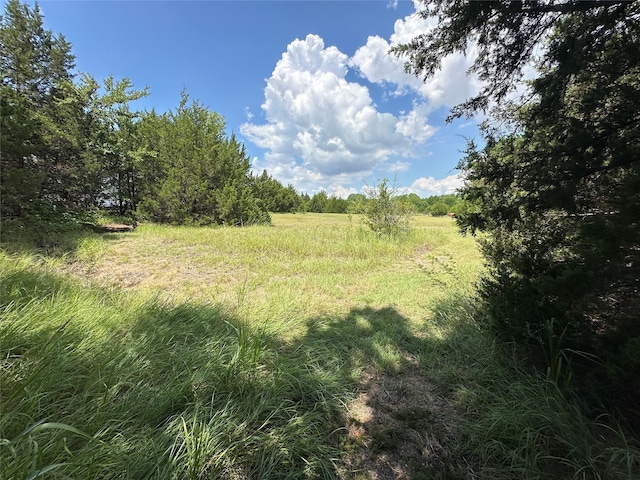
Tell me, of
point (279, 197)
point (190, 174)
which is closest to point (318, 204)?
point (279, 197)

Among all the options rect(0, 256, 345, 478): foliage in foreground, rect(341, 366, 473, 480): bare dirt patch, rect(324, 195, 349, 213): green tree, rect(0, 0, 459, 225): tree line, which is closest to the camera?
rect(0, 256, 345, 478): foliage in foreground

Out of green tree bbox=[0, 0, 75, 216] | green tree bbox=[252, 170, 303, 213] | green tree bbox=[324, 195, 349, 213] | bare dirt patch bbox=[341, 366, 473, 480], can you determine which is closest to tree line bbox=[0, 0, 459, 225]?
green tree bbox=[0, 0, 75, 216]

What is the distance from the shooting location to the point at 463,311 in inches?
141

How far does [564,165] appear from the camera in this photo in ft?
6.32

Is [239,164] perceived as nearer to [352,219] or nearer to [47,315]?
[352,219]

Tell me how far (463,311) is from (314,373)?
236cm

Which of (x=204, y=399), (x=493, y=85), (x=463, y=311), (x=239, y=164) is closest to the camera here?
(x=204, y=399)

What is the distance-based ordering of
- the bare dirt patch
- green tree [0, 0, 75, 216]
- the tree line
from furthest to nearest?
green tree [0, 0, 75, 216] < the tree line < the bare dirt patch

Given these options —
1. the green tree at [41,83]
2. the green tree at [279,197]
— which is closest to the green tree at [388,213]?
the green tree at [41,83]

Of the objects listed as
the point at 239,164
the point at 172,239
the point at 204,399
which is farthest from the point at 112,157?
the point at 204,399

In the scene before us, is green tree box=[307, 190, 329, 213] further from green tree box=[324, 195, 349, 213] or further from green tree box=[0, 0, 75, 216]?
green tree box=[0, 0, 75, 216]

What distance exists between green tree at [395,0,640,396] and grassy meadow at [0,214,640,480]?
0.51m

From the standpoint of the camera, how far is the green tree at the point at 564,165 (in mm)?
1635

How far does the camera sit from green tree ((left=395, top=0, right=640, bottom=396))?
1.63 m
